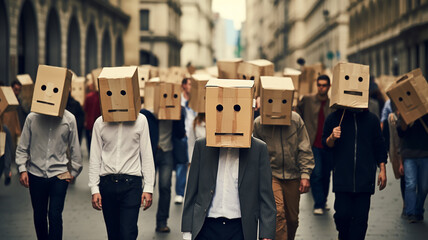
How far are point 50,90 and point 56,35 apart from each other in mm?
25548

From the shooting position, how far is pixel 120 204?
625cm

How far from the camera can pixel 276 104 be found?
7070 mm

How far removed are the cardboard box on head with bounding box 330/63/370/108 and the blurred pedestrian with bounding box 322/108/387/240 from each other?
0.10 m

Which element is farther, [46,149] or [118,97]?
[46,149]

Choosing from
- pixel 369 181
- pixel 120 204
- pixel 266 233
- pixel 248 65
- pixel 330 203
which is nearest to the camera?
pixel 266 233

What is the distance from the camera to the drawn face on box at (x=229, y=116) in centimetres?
504

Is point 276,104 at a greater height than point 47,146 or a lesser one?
greater

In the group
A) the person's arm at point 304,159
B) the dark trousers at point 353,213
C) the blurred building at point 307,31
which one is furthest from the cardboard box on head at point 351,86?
the blurred building at point 307,31

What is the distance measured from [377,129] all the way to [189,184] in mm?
2547

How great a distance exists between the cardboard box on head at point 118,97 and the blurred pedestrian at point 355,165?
6.26 ft

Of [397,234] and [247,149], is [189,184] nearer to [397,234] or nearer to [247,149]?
[247,149]

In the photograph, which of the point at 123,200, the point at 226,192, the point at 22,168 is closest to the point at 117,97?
the point at 123,200

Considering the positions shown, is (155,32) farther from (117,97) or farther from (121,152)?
(121,152)

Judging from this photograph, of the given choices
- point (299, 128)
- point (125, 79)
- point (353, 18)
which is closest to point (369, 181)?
point (299, 128)
